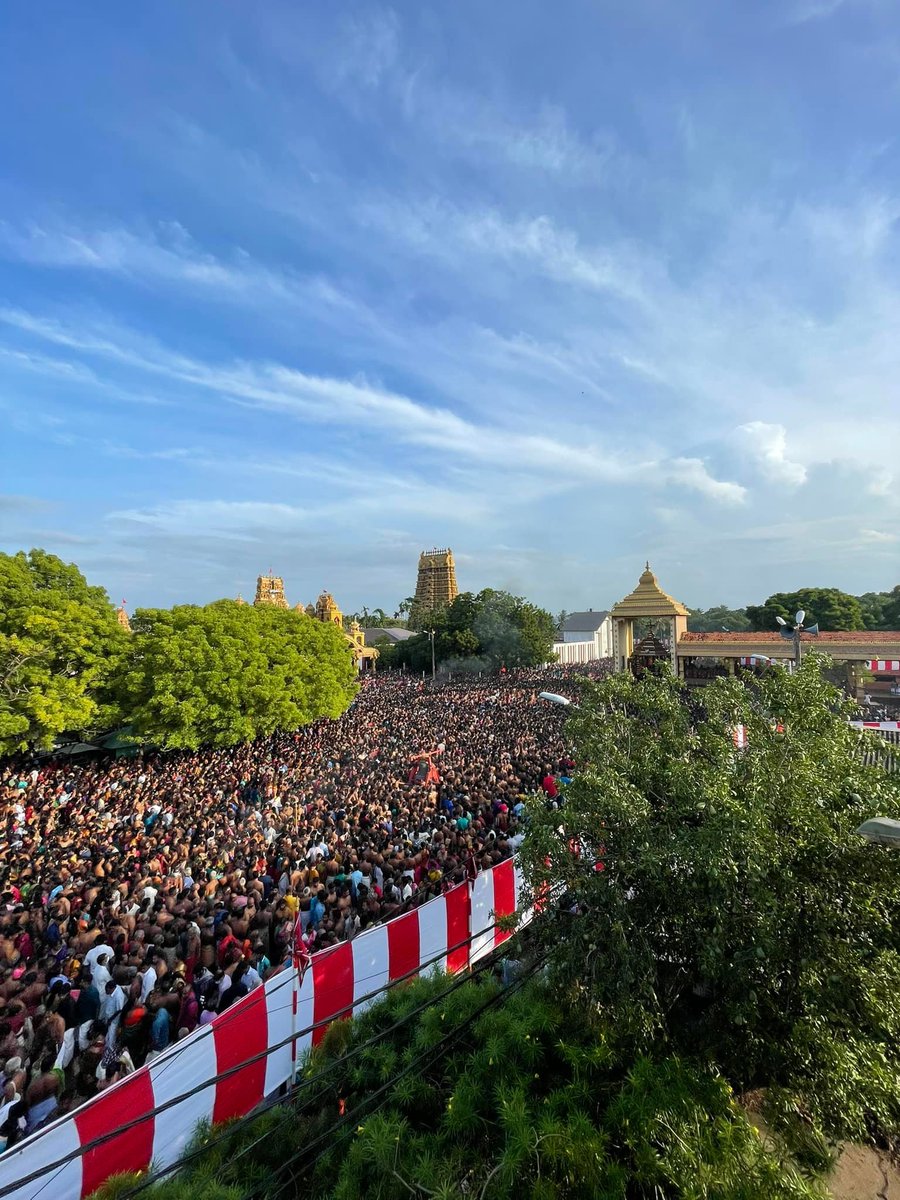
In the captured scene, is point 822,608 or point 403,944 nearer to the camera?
point 403,944

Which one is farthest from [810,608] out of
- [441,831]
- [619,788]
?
[619,788]

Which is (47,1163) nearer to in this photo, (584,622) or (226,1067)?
(226,1067)

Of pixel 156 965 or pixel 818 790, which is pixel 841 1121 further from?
pixel 156 965

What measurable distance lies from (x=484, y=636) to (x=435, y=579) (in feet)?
128

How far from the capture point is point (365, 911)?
920 cm

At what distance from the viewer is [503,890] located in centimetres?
926

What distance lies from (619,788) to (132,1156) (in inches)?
211

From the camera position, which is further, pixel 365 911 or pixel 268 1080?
pixel 365 911

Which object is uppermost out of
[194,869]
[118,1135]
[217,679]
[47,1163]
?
[217,679]

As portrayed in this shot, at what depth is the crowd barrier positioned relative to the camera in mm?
4344

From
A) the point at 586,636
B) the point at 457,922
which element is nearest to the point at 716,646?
the point at 457,922

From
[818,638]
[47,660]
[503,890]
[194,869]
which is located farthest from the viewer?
[818,638]

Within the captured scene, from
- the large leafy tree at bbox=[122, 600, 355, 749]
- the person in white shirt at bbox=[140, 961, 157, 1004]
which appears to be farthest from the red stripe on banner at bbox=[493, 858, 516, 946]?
the large leafy tree at bbox=[122, 600, 355, 749]

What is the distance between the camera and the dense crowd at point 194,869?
259 inches
